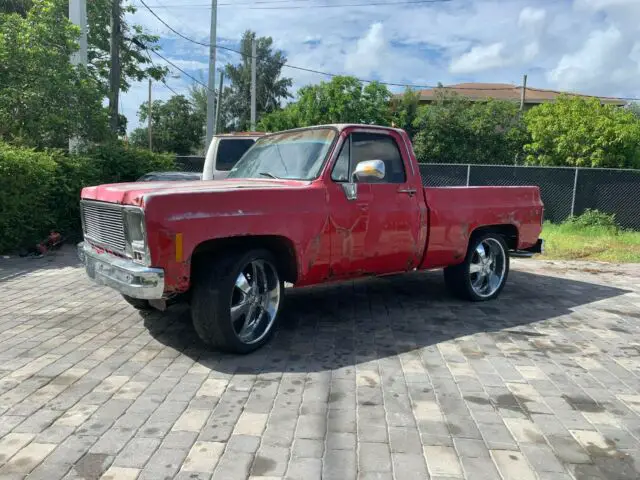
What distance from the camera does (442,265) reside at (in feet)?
19.5

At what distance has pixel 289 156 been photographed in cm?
528

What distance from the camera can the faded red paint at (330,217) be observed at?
12.8 ft

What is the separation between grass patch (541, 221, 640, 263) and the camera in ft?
35.4

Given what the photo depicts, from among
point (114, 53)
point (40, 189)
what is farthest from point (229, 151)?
point (114, 53)

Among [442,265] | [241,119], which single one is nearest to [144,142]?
[241,119]

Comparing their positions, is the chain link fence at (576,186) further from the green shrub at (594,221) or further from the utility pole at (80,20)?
the utility pole at (80,20)

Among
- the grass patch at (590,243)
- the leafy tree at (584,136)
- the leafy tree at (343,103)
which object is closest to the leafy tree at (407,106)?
the leafy tree at (343,103)

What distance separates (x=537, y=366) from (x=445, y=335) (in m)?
0.96

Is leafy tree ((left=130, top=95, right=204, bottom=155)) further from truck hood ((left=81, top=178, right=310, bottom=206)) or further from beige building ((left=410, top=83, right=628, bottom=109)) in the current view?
truck hood ((left=81, top=178, right=310, bottom=206))

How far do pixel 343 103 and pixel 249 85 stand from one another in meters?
34.6

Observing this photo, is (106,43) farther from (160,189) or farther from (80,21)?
(160,189)

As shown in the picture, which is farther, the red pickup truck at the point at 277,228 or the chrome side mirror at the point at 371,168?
the chrome side mirror at the point at 371,168

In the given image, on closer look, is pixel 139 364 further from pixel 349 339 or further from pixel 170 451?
pixel 349 339

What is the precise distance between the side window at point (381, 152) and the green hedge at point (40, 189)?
6.43m
